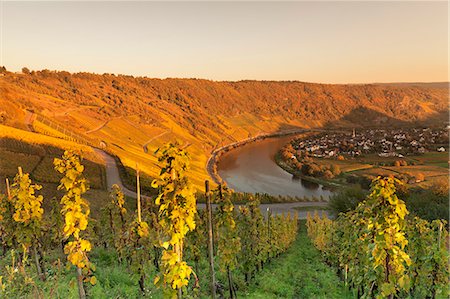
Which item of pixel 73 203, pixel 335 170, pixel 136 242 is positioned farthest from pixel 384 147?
pixel 73 203

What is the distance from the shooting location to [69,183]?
1004 centimetres

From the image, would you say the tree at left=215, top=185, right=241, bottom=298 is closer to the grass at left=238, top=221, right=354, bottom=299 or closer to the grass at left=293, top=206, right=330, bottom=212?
the grass at left=238, top=221, right=354, bottom=299

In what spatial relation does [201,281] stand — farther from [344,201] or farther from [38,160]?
[38,160]

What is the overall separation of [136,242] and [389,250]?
11.0 meters

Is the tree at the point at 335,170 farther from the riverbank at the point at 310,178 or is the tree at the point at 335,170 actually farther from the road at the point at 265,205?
the road at the point at 265,205

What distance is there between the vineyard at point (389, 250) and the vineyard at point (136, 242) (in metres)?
4.70

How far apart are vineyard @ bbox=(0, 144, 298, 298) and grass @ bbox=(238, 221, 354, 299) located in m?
0.86

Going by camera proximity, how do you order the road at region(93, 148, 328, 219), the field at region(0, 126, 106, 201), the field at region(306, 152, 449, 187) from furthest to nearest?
1. the field at region(306, 152, 449, 187)
2. the road at region(93, 148, 328, 219)
3. the field at region(0, 126, 106, 201)

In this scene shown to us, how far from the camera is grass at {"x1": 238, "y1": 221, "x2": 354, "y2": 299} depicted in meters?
17.1

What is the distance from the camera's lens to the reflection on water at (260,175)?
84.9m

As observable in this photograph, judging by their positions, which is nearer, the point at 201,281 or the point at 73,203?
the point at 73,203

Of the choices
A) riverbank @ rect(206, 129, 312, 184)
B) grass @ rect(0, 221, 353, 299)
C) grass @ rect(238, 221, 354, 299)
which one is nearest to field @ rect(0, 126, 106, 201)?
grass @ rect(0, 221, 353, 299)

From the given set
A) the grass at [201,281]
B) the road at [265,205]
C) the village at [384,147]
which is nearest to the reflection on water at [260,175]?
the village at [384,147]

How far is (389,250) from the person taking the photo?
28.4 feet
